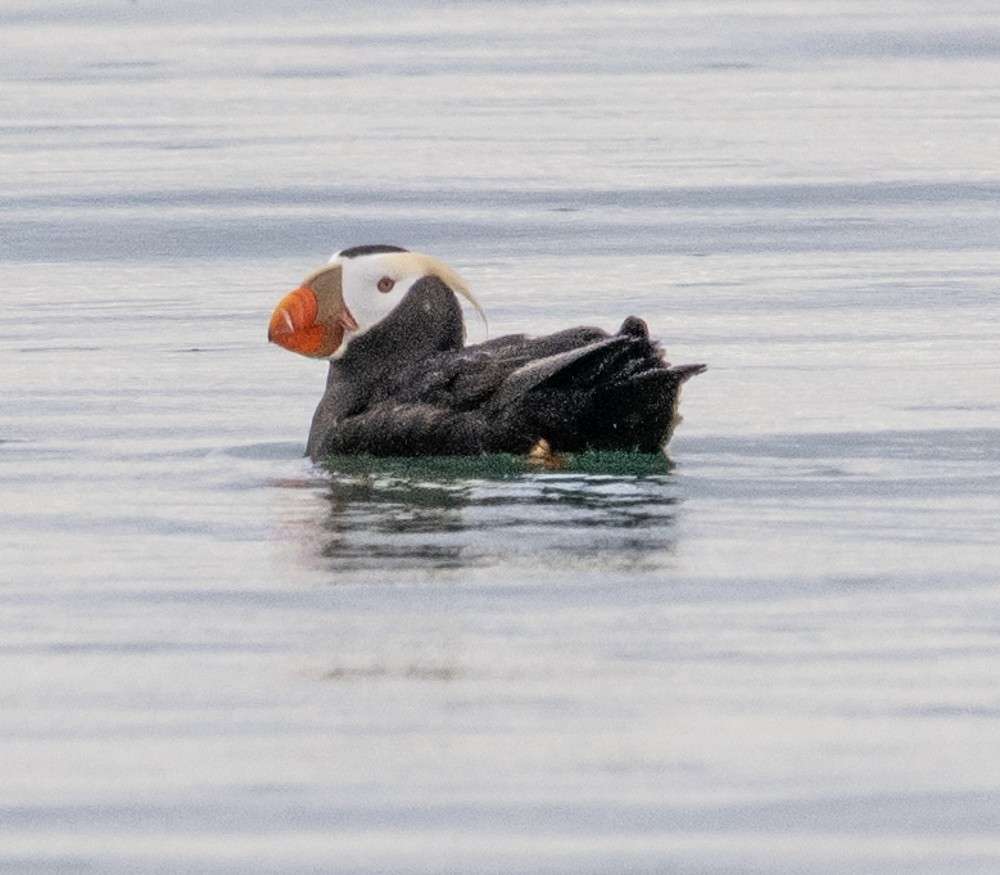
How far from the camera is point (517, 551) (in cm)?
748

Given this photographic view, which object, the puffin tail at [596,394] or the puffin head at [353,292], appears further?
the puffin head at [353,292]

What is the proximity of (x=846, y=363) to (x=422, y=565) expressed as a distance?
159 inches

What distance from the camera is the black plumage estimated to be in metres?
8.61

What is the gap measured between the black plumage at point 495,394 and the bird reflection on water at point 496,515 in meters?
0.08

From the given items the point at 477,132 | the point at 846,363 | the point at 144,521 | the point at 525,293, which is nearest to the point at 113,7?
the point at 477,132

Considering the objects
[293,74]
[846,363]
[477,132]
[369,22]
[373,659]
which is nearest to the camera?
[373,659]

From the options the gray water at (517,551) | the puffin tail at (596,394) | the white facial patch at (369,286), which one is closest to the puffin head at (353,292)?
the white facial patch at (369,286)

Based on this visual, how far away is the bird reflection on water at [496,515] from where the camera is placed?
7398mm

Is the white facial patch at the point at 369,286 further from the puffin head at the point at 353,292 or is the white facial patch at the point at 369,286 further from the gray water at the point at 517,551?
the gray water at the point at 517,551

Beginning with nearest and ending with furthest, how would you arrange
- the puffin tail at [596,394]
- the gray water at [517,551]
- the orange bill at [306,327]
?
the gray water at [517,551] < the puffin tail at [596,394] < the orange bill at [306,327]

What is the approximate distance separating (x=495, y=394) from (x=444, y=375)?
282 mm

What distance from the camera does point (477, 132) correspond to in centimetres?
2078

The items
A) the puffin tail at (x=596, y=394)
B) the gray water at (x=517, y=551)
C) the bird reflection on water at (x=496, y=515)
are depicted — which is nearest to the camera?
the gray water at (x=517, y=551)

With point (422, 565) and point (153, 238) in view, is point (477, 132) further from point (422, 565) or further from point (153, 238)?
point (422, 565)
